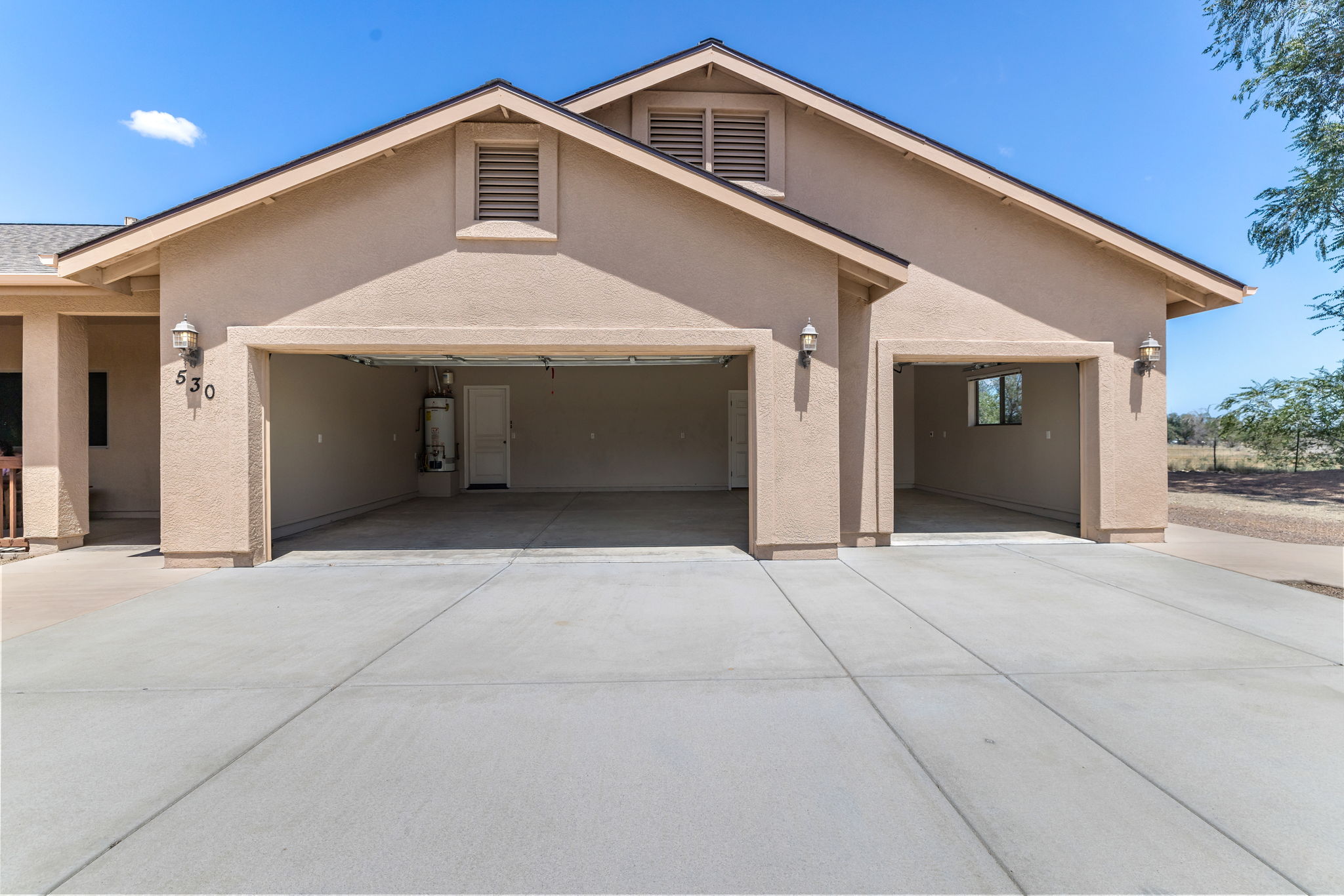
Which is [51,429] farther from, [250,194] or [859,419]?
[859,419]

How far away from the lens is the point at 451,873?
6.92 ft

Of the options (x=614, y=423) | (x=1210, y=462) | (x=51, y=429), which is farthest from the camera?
(x=1210, y=462)

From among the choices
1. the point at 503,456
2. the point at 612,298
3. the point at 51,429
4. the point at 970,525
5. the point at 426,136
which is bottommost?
the point at 970,525

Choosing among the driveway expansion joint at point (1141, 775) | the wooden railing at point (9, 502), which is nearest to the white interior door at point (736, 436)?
the driveway expansion joint at point (1141, 775)

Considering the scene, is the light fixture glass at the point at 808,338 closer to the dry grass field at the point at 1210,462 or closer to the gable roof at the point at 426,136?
the gable roof at the point at 426,136

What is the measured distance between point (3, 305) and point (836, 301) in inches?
408

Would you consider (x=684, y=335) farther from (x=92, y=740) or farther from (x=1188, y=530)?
(x=1188, y=530)

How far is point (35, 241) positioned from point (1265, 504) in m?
21.9

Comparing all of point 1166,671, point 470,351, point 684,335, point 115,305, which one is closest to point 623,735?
point 1166,671

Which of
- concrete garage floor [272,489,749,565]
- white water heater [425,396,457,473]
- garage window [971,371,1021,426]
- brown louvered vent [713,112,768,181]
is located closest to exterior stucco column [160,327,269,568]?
concrete garage floor [272,489,749,565]

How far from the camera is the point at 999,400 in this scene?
11.8m

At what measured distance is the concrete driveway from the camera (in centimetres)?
217

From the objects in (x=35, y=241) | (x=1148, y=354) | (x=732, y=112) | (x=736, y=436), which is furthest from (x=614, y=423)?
(x=1148, y=354)

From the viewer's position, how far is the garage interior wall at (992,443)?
977cm
